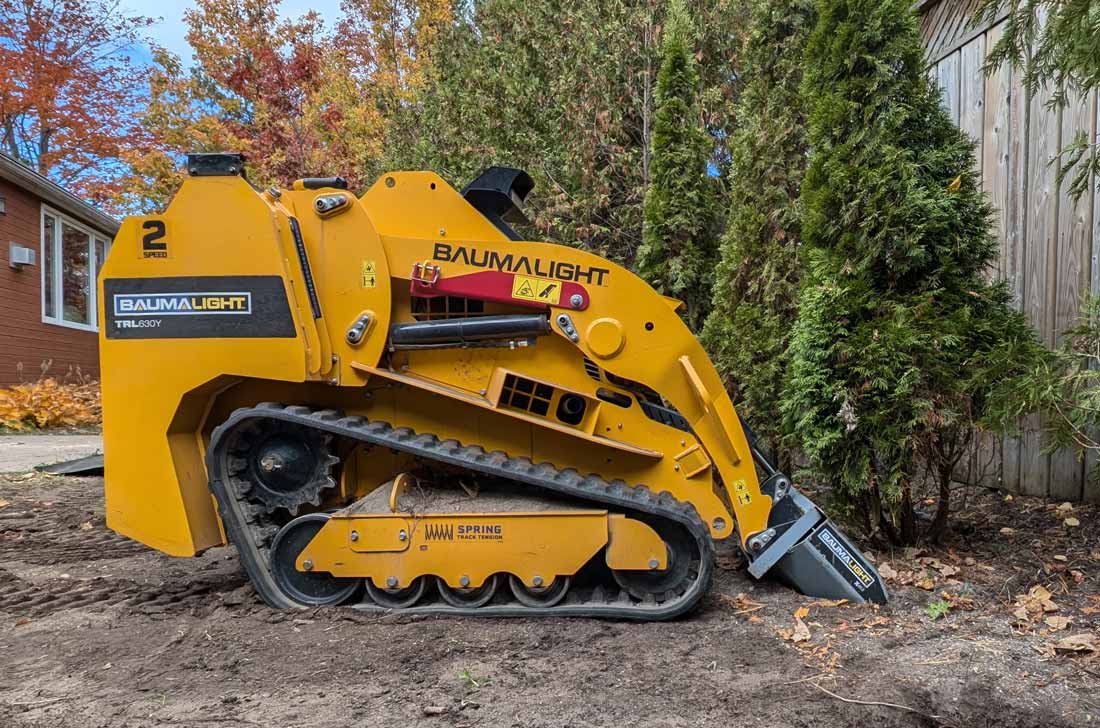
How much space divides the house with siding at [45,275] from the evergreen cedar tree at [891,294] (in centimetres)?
1194

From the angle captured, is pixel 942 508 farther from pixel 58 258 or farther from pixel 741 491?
pixel 58 258

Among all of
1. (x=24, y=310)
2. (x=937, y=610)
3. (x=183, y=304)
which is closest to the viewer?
(x=937, y=610)

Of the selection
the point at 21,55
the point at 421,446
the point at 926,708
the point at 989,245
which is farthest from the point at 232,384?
the point at 21,55

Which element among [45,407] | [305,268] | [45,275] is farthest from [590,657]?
[45,275]

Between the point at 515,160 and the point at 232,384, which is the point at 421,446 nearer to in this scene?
the point at 232,384

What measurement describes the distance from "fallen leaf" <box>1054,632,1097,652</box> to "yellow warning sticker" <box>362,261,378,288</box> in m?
3.35

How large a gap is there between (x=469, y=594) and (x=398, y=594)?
0.35 meters

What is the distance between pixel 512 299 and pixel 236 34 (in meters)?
22.9

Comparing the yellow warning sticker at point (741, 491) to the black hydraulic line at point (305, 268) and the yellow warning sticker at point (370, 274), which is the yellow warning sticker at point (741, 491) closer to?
the yellow warning sticker at point (370, 274)

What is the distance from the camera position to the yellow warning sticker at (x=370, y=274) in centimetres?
373

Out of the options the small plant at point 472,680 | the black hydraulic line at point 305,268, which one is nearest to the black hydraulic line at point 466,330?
the black hydraulic line at point 305,268

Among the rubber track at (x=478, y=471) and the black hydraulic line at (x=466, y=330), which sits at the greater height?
the black hydraulic line at (x=466, y=330)

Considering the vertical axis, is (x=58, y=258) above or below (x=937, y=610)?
above

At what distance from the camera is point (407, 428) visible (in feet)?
12.8
